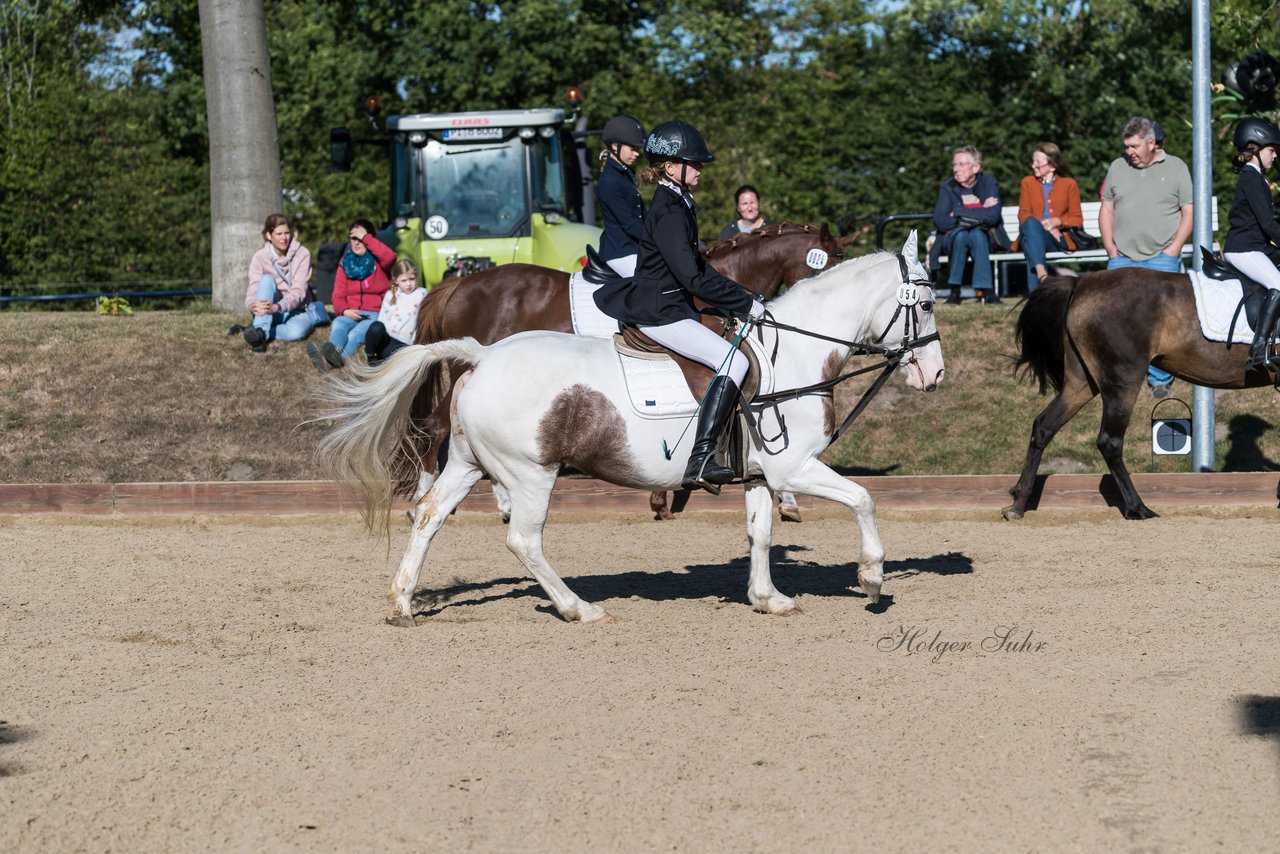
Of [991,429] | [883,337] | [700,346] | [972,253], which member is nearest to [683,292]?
[700,346]

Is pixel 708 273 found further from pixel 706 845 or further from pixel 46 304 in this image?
pixel 46 304

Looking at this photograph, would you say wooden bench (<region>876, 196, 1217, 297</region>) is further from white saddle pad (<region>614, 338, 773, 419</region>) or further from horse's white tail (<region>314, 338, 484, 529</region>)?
horse's white tail (<region>314, 338, 484, 529</region>)

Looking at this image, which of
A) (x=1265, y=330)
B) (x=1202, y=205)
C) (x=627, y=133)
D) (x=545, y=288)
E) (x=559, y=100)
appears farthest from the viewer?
(x=559, y=100)

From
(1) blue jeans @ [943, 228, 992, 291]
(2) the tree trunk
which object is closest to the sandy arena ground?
(1) blue jeans @ [943, 228, 992, 291]

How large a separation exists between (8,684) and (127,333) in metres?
9.85

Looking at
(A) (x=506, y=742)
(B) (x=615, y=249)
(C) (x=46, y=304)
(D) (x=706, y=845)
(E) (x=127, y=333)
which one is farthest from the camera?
(C) (x=46, y=304)

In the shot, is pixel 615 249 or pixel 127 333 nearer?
pixel 615 249

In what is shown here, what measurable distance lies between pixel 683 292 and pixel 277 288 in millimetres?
8815

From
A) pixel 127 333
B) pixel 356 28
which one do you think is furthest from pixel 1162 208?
pixel 356 28

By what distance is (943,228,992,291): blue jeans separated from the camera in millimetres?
15875

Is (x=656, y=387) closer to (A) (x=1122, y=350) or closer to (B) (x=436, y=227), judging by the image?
(A) (x=1122, y=350)

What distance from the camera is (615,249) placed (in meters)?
11.0

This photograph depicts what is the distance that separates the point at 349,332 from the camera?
596 inches

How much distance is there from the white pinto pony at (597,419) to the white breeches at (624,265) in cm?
251
